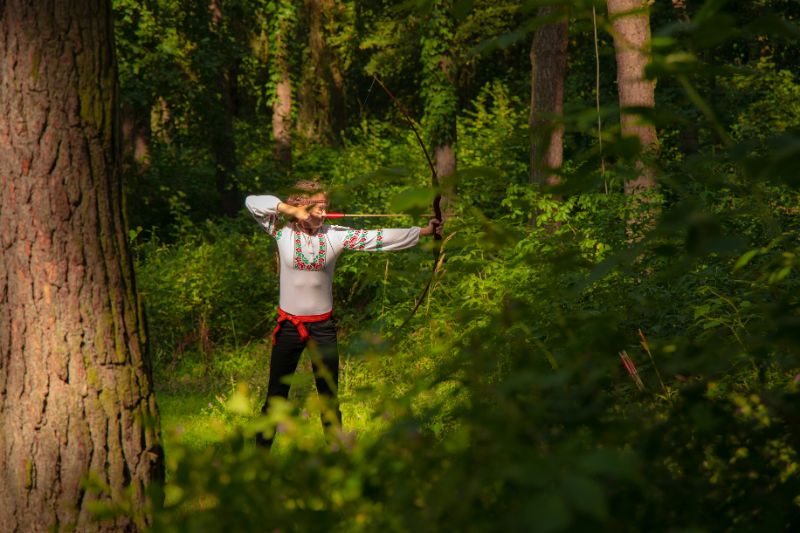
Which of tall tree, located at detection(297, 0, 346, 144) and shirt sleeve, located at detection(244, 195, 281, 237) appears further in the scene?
tall tree, located at detection(297, 0, 346, 144)

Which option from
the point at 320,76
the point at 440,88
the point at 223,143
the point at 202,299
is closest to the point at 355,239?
the point at 202,299

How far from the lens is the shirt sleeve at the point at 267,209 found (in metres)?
6.61

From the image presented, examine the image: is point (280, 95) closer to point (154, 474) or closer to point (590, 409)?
point (154, 474)

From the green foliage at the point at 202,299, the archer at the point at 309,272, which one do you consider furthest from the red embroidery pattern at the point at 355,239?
the green foliage at the point at 202,299

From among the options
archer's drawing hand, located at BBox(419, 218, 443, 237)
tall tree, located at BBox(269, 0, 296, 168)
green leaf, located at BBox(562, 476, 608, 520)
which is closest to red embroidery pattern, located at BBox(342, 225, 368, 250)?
archer's drawing hand, located at BBox(419, 218, 443, 237)

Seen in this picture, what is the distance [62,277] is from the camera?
12.3 ft

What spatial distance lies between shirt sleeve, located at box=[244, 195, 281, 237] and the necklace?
28cm

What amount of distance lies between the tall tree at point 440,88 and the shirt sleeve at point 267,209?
8.87 metres

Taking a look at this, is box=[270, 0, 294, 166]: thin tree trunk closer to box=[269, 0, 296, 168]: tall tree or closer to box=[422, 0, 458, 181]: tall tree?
box=[269, 0, 296, 168]: tall tree

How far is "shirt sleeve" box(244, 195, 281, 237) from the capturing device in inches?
260

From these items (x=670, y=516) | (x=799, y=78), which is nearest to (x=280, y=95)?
(x=799, y=78)

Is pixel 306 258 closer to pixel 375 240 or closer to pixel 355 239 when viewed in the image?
pixel 355 239

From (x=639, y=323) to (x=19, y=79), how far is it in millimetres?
5003

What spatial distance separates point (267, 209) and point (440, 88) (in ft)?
30.6
